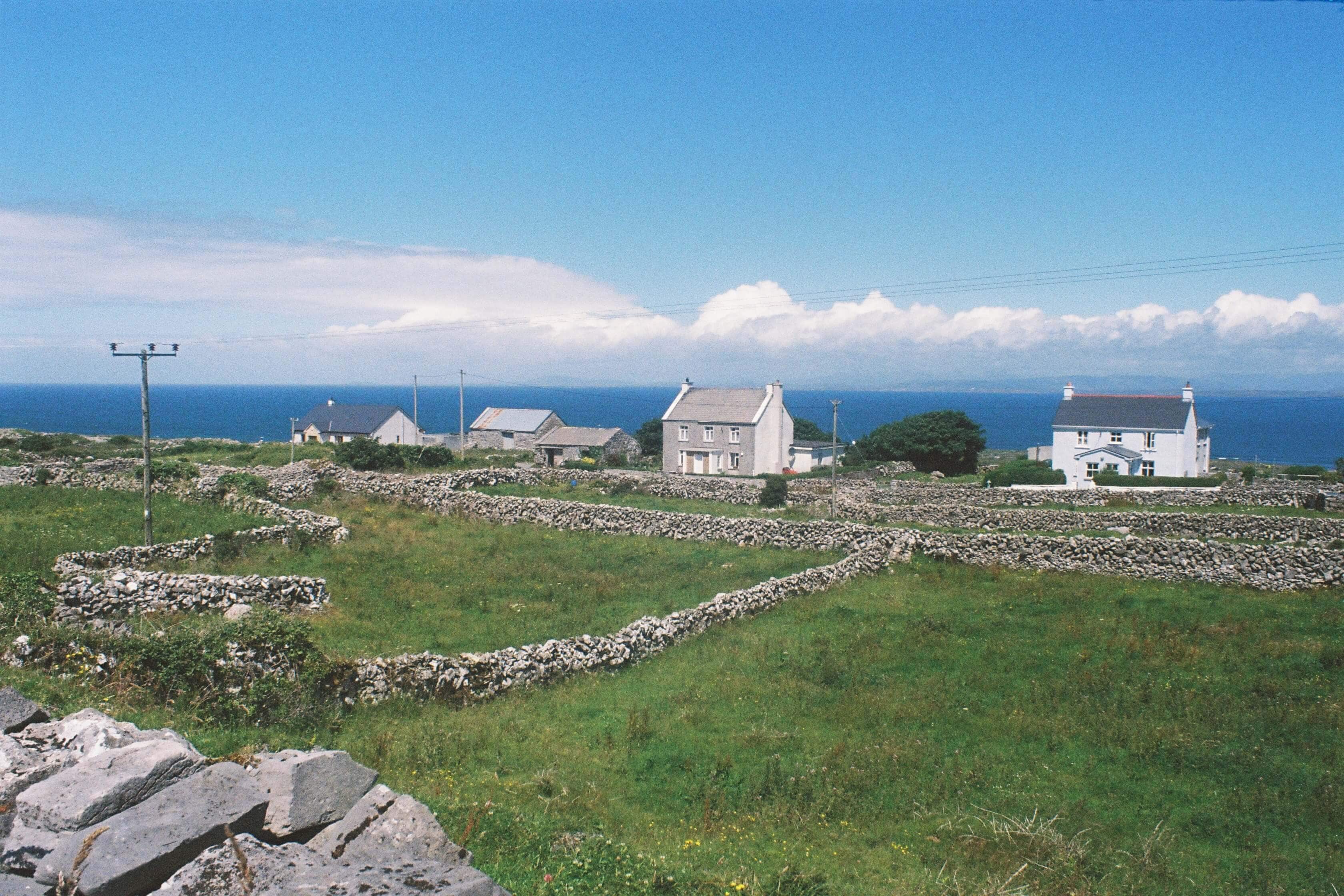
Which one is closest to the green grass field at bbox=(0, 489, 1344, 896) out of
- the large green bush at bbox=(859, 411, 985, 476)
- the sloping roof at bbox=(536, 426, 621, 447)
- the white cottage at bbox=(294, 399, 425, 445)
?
the large green bush at bbox=(859, 411, 985, 476)

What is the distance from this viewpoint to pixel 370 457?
53.3 metres

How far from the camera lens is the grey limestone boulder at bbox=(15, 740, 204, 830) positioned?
6375mm

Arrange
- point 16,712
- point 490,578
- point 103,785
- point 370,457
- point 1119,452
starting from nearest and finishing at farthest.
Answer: point 103,785 → point 16,712 → point 490,578 → point 370,457 → point 1119,452

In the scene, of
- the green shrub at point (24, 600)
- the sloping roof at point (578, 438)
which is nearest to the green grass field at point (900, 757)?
the green shrub at point (24, 600)

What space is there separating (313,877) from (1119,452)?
6559 centimetres

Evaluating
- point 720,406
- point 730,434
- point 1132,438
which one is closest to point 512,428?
point 720,406

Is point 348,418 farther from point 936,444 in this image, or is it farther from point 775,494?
point 936,444

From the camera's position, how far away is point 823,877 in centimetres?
945

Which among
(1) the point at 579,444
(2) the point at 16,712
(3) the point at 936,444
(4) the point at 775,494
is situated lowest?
(4) the point at 775,494

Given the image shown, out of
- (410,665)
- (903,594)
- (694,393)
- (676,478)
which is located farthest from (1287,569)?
(694,393)

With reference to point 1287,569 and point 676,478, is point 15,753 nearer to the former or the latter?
point 1287,569

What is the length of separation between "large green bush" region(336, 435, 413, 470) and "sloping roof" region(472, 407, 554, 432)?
28974 millimetres

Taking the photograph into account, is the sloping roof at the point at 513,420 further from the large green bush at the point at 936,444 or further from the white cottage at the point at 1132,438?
the white cottage at the point at 1132,438

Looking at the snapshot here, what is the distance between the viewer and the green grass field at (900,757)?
10.1m
